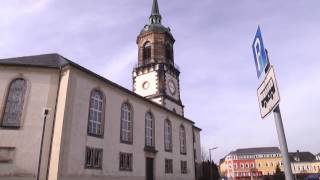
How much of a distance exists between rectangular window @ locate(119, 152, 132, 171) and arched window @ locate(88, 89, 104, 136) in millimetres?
3630

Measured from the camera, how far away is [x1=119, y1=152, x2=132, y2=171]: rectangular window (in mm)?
26656

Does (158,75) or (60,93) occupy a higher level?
(158,75)

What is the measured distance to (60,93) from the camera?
23188 millimetres

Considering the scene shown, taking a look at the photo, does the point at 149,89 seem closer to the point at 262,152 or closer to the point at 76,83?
the point at 76,83

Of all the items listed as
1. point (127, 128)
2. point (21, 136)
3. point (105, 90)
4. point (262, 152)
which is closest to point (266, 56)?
point (21, 136)

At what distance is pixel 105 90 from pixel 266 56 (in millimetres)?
23716

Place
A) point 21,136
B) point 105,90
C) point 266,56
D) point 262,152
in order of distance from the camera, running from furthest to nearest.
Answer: point 262,152 < point 105,90 < point 21,136 < point 266,56

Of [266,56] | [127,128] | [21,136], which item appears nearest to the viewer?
[266,56]

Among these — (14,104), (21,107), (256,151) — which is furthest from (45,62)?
(256,151)

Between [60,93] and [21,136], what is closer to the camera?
[21,136]

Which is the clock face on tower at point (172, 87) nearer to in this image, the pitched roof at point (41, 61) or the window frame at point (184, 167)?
the window frame at point (184, 167)

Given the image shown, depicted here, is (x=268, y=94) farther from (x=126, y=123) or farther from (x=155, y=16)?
(x=155, y=16)

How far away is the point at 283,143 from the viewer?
3885mm

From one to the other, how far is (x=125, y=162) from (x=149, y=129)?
6.53 metres
